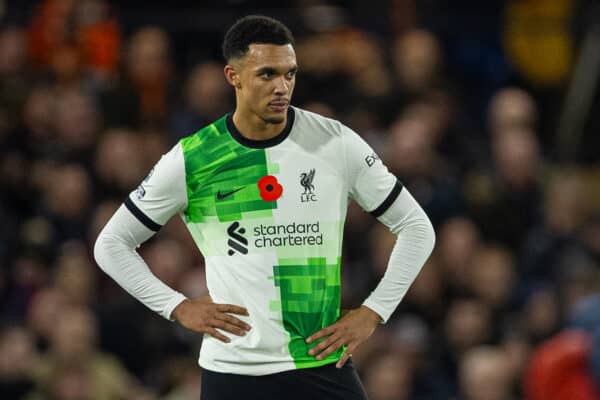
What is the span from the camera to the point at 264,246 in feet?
20.1

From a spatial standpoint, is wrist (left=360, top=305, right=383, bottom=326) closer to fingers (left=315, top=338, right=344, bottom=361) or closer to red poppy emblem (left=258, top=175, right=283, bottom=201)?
fingers (left=315, top=338, right=344, bottom=361)

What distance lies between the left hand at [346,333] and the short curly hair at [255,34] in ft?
3.91

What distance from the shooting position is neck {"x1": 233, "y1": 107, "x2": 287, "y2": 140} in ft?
20.3

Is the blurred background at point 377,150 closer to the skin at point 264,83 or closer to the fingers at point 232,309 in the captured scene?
the fingers at point 232,309

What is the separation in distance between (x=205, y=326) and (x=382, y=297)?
0.77 m

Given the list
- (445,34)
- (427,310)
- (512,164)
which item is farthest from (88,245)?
(445,34)

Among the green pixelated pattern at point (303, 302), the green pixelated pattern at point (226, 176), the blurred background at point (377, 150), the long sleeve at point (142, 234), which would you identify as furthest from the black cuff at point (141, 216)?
the blurred background at point (377, 150)

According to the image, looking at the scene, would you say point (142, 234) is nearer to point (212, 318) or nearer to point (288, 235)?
point (212, 318)

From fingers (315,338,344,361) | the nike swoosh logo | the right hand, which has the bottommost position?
fingers (315,338,344,361)

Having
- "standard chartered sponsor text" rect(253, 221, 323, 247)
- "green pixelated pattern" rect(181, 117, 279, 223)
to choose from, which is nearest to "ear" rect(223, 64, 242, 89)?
"green pixelated pattern" rect(181, 117, 279, 223)

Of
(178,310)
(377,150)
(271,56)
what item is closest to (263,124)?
(271,56)

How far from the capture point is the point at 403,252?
20.5 feet

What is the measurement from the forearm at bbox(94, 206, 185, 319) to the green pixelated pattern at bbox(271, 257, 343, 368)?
0.48 metres

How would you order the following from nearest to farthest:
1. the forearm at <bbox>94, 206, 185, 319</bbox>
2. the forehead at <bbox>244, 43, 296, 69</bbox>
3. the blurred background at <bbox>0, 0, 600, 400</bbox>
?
the forehead at <bbox>244, 43, 296, 69</bbox> → the forearm at <bbox>94, 206, 185, 319</bbox> → the blurred background at <bbox>0, 0, 600, 400</bbox>
